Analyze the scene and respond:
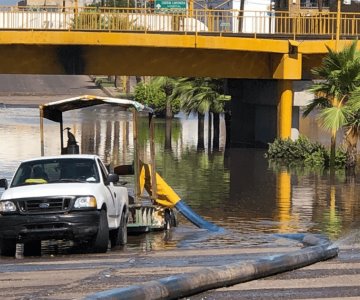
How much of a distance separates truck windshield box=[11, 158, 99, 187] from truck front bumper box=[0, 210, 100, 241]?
1.13 metres

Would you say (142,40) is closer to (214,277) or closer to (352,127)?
(352,127)

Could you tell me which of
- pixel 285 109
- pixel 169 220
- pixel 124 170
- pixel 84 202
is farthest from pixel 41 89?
pixel 84 202

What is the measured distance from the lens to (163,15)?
41.7 meters

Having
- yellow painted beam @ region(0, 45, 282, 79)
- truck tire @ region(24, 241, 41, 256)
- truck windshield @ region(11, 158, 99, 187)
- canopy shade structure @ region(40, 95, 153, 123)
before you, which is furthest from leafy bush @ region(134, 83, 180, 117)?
truck tire @ region(24, 241, 41, 256)

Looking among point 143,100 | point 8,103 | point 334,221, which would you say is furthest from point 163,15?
point 8,103

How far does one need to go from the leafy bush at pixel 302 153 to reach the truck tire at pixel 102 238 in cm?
2118

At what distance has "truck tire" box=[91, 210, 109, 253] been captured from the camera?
1633cm

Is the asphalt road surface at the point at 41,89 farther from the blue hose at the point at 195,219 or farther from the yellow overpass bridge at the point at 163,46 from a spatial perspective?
the blue hose at the point at 195,219

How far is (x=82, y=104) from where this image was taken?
21391 millimetres

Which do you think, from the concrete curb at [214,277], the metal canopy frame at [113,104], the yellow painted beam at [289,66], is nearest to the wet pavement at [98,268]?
the concrete curb at [214,277]

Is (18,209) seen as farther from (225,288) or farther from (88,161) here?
(225,288)

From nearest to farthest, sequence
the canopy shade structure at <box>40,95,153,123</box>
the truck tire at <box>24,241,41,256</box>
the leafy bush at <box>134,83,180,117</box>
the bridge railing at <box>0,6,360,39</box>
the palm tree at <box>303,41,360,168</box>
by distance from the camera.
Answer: the truck tire at <box>24,241,41,256</box> < the canopy shade structure at <box>40,95,153,123</box> < the palm tree at <box>303,41,360,168</box> < the bridge railing at <box>0,6,360,39</box> < the leafy bush at <box>134,83,180,117</box>

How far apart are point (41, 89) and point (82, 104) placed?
84150mm

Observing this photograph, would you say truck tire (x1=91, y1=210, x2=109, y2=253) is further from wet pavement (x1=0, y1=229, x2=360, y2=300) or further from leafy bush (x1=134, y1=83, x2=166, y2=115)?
leafy bush (x1=134, y1=83, x2=166, y2=115)
